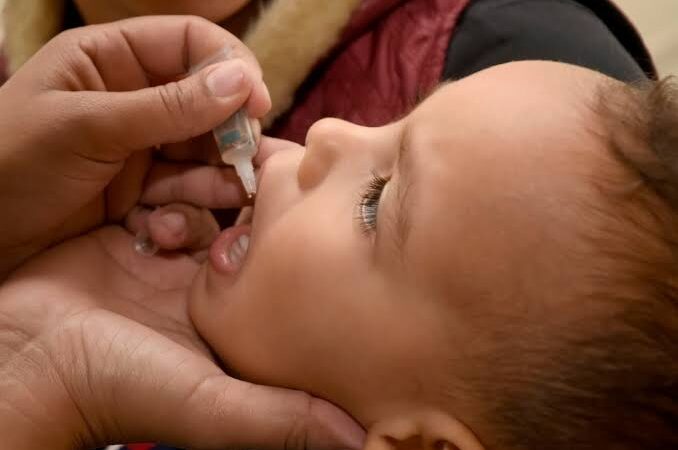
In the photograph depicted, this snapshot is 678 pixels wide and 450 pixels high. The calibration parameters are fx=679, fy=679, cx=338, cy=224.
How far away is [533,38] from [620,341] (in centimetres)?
49

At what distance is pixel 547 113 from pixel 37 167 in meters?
0.54

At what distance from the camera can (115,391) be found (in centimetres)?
68

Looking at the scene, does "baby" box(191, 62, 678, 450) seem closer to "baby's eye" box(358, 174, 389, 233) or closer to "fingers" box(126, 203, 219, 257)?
"baby's eye" box(358, 174, 389, 233)

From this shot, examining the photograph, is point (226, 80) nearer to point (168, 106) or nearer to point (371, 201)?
point (168, 106)

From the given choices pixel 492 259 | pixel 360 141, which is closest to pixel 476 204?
pixel 492 259

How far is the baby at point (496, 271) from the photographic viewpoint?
1.64 feet

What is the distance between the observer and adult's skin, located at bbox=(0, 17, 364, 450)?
0.67 meters

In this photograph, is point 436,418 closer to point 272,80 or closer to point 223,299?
point 223,299

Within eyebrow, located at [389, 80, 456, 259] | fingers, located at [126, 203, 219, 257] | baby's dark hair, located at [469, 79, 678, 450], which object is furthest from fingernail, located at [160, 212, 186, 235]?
baby's dark hair, located at [469, 79, 678, 450]

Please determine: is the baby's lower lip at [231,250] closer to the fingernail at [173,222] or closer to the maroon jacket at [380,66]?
the fingernail at [173,222]

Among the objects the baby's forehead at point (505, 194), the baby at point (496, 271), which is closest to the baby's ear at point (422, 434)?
the baby at point (496, 271)

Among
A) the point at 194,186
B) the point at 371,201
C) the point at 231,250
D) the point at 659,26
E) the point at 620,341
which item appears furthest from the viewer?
the point at 659,26

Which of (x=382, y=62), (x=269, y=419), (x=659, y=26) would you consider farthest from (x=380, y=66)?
(x=659, y=26)

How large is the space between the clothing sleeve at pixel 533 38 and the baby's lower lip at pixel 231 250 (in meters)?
0.36
